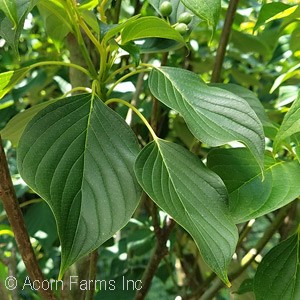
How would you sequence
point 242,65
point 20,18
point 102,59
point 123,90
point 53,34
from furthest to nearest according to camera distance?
point 242,65 < point 123,90 < point 53,34 < point 102,59 < point 20,18

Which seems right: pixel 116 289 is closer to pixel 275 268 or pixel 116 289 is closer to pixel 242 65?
pixel 275 268

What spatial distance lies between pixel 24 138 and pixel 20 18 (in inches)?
4.9

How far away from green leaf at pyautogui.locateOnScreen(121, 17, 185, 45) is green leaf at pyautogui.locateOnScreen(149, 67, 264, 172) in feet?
0.14

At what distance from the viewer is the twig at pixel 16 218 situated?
549mm

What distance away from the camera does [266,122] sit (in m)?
0.68

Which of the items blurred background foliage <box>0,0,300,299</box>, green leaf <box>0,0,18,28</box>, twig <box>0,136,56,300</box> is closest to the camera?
green leaf <box>0,0,18,28</box>

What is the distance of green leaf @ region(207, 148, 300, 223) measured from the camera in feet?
1.82

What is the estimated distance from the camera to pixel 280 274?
65 centimetres

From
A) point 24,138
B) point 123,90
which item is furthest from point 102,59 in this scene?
point 123,90

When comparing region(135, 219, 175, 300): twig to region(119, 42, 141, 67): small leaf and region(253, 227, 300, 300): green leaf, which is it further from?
region(119, 42, 141, 67): small leaf

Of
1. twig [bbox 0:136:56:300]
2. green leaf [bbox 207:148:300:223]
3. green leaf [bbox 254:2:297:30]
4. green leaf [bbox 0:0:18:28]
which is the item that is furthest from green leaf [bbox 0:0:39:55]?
green leaf [bbox 254:2:297:30]

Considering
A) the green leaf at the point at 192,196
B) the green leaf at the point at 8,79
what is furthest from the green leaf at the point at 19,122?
the green leaf at the point at 192,196

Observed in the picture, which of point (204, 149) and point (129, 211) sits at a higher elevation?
point (129, 211)

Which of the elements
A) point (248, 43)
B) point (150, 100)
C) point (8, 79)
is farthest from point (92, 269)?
point (248, 43)
